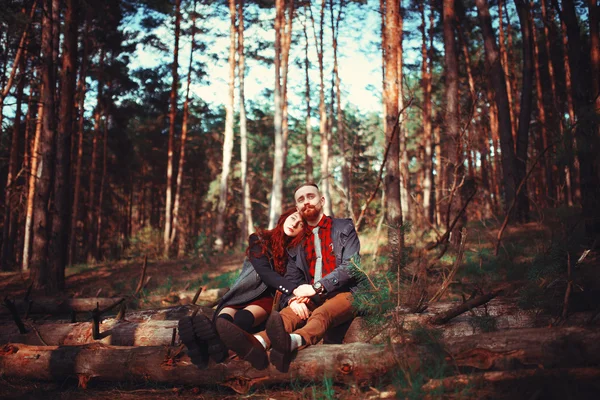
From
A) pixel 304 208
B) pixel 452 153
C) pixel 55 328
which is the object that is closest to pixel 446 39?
pixel 452 153

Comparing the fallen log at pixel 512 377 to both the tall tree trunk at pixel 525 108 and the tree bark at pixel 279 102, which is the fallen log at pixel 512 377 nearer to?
the tall tree trunk at pixel 525 108

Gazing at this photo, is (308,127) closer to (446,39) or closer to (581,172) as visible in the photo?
(446,39)

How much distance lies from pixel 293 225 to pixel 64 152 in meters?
7.85

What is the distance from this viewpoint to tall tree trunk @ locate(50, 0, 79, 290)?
9430 millimetres

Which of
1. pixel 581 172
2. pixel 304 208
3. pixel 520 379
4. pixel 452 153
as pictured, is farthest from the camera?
pixel 452 153

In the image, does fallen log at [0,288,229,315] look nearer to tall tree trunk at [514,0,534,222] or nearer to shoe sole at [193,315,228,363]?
shoe sole at [193,315,228,363]

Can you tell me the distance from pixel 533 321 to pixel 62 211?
30.9 feet

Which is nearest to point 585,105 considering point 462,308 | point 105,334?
point 462,308

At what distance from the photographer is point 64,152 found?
9.73 meters

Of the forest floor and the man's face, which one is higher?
the man's face

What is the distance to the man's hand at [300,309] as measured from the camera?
11.9ft

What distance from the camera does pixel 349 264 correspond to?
377 centimetres

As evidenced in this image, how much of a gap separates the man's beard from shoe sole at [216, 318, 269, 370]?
4.67ft

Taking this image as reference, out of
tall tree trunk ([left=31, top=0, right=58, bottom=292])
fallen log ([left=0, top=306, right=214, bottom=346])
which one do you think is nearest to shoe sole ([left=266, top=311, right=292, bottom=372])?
fallen log ([left=0, top=306, right=214, bottom=346])
